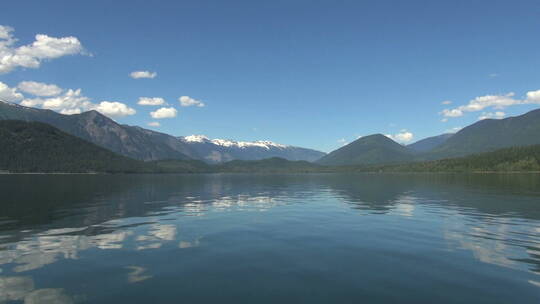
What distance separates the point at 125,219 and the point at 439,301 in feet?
128

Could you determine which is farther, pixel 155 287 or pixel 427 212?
pixel 427 212

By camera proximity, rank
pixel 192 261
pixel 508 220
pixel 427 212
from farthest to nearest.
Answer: pixel 427 212 < pixel 508 220 < pixel 192 261

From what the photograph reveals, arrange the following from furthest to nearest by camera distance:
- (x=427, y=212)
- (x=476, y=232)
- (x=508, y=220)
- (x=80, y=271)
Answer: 1. (x=427, y=212)
2. (x=508, y=220)
3. (x=476, y=232)
4. (x=80, y=271)

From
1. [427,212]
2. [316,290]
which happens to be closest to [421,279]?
[316,290]

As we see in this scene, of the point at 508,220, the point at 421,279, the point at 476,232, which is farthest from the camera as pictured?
the point at 508,220

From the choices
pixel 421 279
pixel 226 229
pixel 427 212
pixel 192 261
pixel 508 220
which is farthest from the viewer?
pixel 427 212

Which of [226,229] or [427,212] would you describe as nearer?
[226,229]

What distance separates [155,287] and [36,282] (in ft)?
23.2

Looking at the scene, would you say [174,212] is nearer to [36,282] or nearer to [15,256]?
[15,256]

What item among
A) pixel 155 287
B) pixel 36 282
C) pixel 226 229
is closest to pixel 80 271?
pixel 36 282

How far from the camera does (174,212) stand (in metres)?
51.5

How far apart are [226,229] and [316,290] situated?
2079cm

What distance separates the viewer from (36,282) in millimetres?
19125

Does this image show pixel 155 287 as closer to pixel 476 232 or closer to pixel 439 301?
pixel 439 301
